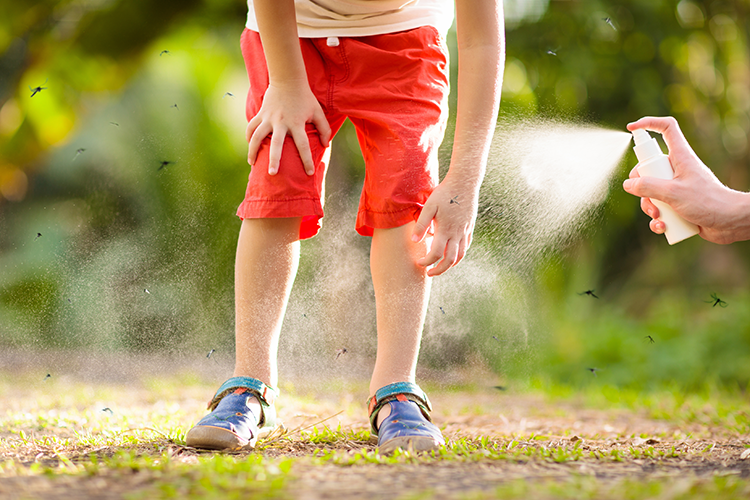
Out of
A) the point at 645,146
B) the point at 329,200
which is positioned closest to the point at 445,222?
the point at 645,146

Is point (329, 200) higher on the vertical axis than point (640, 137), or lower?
lower

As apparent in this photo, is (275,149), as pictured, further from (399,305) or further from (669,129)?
(669,129)

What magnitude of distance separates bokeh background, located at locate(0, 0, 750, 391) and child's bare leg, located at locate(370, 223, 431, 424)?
173 cm

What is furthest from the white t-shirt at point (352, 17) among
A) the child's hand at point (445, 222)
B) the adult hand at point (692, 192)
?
the adult hand at point (692, 192)

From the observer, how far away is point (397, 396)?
1767 mm

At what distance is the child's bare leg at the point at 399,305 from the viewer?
1.82 metres

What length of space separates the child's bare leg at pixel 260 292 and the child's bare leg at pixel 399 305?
28 cm

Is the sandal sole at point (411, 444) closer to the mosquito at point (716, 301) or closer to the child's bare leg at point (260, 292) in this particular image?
the child's bare leg at point (260, 292)

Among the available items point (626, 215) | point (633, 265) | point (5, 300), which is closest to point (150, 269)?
point (5, 300)

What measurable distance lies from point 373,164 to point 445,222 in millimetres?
308

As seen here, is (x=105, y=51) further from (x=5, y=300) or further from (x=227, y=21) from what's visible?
(x=5, y=300)

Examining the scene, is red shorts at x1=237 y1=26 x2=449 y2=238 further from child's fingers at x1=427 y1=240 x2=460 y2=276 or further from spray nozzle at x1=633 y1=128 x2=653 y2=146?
spray nozzle at x1=633 y1=128 x2=653 y2=146

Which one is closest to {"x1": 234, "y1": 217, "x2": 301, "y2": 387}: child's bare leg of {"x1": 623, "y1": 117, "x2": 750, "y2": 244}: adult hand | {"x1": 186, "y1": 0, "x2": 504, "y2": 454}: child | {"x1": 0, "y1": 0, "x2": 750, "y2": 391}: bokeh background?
{"x1": 186, "y1": 0, "x2": 504, "y2": 454}: child

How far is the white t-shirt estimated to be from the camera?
1.94 m
